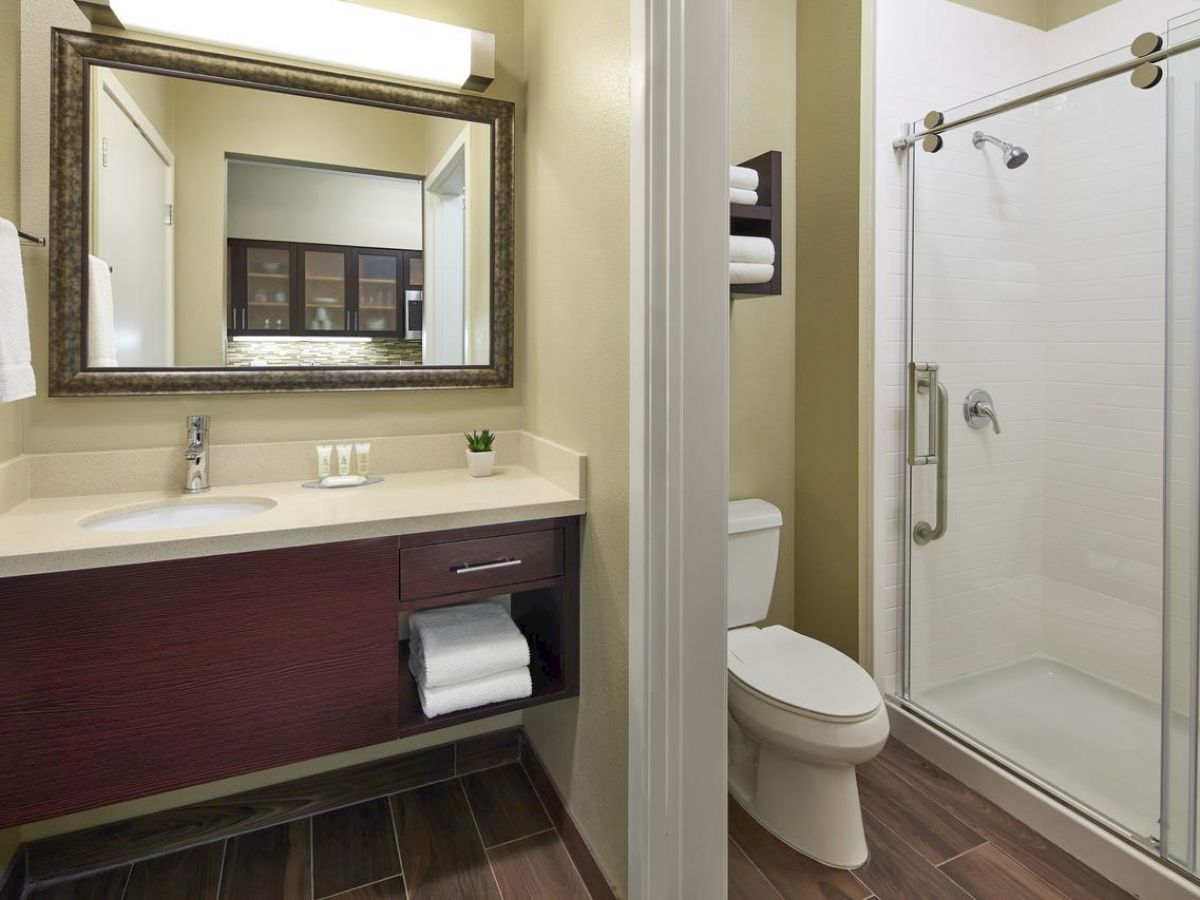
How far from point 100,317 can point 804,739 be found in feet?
6.11

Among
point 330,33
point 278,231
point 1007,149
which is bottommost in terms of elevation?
point 278,231

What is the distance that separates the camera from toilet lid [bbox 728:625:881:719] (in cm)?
162

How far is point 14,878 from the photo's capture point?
150cm

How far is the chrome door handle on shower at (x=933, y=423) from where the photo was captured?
6.93 ft

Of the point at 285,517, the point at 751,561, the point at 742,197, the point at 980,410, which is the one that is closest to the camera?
the point at 285,517

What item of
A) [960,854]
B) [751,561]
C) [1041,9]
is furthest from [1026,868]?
[1041,9]

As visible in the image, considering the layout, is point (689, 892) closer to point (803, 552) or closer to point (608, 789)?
point (608, 789)

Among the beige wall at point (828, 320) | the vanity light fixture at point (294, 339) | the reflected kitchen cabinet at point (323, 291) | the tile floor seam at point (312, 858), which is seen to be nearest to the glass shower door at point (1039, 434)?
the beige wall at point (828, 320)

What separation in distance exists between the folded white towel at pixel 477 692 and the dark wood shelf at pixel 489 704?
0.04ft

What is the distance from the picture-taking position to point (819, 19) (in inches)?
85.5

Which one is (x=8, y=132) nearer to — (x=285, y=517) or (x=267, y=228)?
(x=267, y=228)

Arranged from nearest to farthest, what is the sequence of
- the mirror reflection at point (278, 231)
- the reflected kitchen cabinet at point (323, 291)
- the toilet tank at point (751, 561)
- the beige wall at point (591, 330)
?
the beige wall at point (591, 330), the mirror reflection at point (278, 231), the reflected kitchen cabinet at point (323, 291), the toilet tank at point (751, 561)

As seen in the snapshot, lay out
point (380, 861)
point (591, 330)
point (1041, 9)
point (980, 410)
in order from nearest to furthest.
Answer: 1. point (591, 330)
2. point (380, 861)
3. point (980, 410)
4. point (1041, 9)

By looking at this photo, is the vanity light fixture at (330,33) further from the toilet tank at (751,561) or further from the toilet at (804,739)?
the toilet at (804,739)
